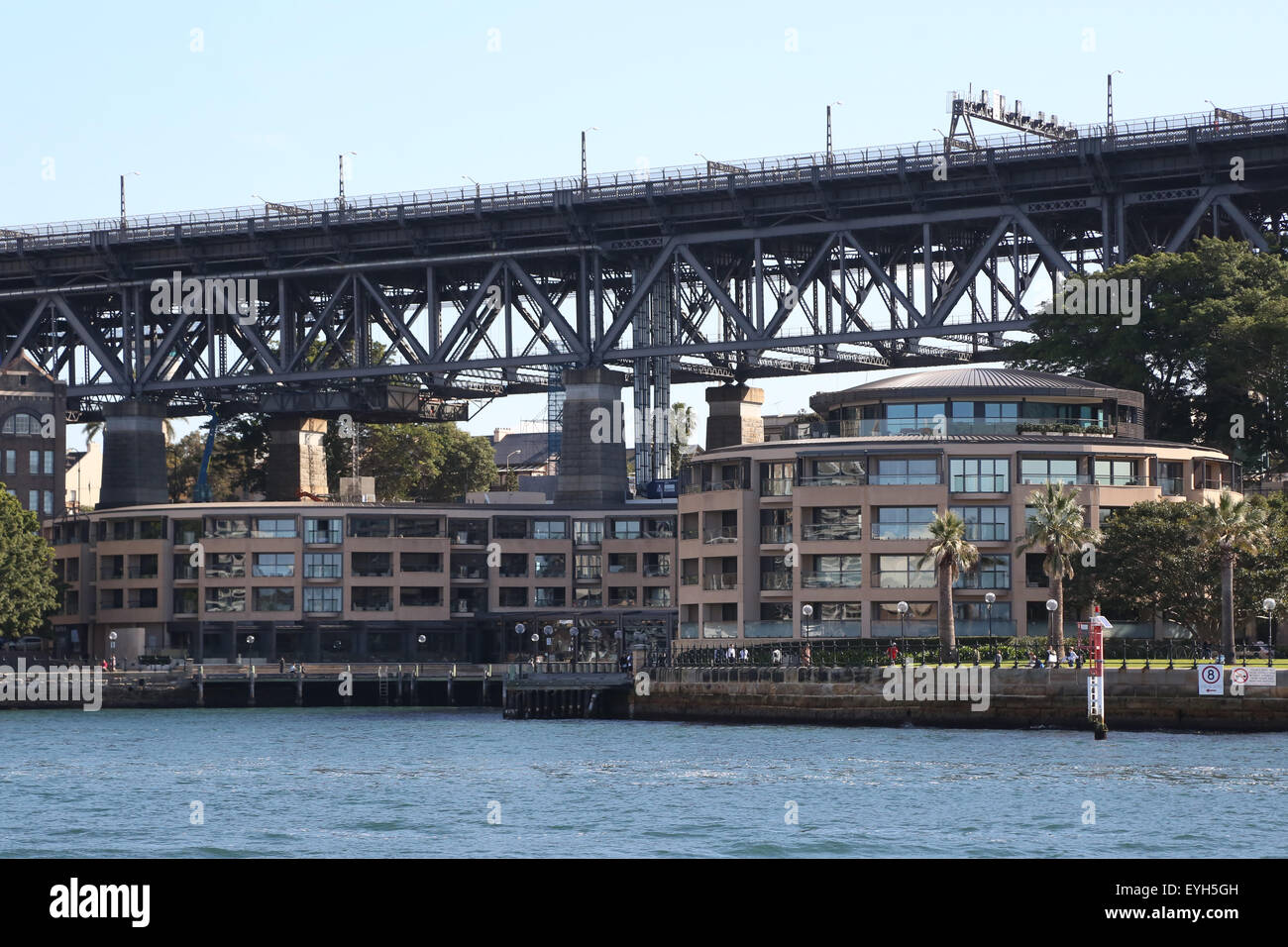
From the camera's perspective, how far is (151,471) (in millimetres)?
169625

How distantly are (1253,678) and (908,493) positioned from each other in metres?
26.1

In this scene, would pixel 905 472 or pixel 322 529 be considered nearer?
pixel 905 472

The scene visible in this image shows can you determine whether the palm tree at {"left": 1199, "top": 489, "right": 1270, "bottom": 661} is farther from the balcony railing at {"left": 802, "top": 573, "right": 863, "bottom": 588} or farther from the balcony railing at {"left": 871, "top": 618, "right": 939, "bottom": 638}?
the balcony railing at {"left": 802, "top": 573, "right": 863, "bottom": 588}

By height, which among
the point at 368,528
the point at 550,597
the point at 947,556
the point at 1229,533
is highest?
the point at 368,528

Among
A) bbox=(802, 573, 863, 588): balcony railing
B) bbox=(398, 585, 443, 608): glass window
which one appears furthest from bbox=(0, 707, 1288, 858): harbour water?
bbox=(398, 585, 443, 608): glass window

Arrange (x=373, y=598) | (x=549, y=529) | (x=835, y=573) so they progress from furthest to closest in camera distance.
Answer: (x=549, y=529) → (x=373, y=598) → (x=835, y=573)

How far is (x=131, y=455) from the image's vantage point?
16875 cm

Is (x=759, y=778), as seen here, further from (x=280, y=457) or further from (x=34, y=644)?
(x=280, y=457)

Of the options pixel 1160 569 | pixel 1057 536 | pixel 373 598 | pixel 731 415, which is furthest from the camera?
pixel 731 415

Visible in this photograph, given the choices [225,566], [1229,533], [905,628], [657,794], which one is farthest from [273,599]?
[657,794]

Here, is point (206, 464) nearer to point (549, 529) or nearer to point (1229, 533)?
point (549, 529)

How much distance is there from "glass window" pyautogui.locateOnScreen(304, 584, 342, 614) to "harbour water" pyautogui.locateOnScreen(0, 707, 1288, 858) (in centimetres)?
5221

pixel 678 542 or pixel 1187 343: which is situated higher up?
pixel 1187 343
